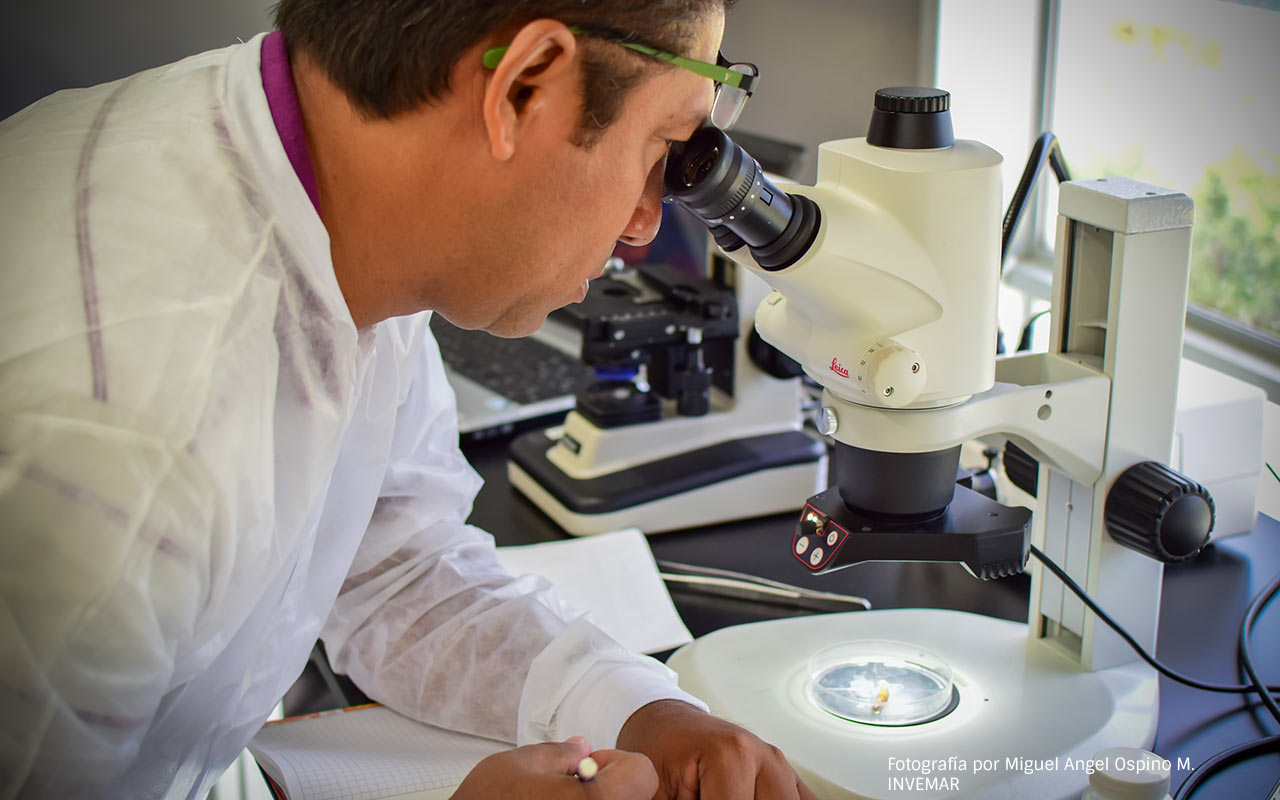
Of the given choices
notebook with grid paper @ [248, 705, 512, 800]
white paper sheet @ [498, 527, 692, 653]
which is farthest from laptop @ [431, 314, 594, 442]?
notebook with grid paper @ [248, 705, 512, 800]

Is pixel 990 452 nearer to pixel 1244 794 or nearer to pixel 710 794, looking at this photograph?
pixel 1244 794

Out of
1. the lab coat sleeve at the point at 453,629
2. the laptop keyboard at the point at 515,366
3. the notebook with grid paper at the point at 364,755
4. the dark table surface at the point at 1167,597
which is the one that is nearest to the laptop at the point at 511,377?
the laptop keyboard at the point at 515,366

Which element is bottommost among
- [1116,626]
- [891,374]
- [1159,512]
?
[1116,626]

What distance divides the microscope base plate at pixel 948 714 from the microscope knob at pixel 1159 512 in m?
0.16

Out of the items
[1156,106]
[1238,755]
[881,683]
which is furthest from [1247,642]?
[1156,106]

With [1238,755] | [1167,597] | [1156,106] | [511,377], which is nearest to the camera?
[1238,755]

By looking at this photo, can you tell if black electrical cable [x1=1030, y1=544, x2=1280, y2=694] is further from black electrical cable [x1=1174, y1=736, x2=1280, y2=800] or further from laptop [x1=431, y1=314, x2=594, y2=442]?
laptop [x1=431, y1=314, x2=594, y2=442]

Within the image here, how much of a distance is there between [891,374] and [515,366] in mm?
1343

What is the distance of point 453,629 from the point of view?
3.98ft

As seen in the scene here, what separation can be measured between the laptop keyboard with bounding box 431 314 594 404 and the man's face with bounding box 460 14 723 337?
1039 millimetres

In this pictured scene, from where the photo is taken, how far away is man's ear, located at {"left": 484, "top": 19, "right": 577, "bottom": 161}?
79 centimetres

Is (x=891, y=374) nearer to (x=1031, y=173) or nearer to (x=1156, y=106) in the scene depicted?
(x=1031, y=173)

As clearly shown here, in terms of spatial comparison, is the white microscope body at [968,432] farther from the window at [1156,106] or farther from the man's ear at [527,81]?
the window at [1156,106]

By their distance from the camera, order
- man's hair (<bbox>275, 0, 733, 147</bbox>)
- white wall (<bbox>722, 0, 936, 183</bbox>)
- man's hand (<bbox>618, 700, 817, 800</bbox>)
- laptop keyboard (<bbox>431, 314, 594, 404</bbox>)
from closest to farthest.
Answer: man's hair (<bbox>275, 0, 733, 147</bbox>) → man's hand (<bbox>618, 700, 817, 800</bbox>) → laptop keyboard (<bbox>431, 314, 594, 404</bbox>) → white wall (<bbox>722, 0, 936, 183</bbox>)
